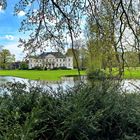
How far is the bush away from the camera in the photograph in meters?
3.26

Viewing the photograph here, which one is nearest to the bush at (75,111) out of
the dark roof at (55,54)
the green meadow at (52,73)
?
the green meadow at (52,73)

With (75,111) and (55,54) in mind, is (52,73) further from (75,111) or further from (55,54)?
(75,111)

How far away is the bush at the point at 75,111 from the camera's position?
128 inches

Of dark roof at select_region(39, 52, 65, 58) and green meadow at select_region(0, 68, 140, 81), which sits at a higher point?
dark roof at select_region(39, 52, 65, 58)

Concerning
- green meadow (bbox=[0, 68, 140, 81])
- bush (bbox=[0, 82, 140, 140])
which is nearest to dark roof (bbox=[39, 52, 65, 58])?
green meadow (bbox=[0, 68, 140, 81])

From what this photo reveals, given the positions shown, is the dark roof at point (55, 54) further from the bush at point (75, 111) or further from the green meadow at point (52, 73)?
the bush at point (75, 111)

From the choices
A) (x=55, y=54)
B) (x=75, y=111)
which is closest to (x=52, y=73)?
(x=55, y=54)

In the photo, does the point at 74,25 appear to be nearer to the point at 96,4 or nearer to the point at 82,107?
the point at 96,4

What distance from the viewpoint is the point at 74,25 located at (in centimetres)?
610

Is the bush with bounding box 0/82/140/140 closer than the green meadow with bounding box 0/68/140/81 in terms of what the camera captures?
Yes

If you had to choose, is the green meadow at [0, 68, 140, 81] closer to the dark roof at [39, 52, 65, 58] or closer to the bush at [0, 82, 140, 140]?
the dark roof at [39, 52, 65, 58]

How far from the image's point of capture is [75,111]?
10.9 feet

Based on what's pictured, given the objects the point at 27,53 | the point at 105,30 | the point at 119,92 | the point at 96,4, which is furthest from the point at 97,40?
the point at 119,92

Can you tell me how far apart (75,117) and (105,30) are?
10.2ft
